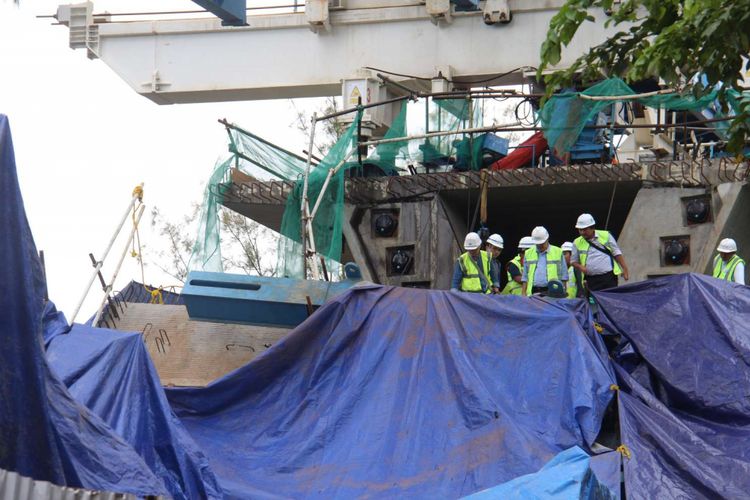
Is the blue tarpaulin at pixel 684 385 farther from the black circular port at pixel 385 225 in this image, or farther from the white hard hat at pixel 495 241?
the black circular port at pixel 385 225

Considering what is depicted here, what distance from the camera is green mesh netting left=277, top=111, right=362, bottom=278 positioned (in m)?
19.3

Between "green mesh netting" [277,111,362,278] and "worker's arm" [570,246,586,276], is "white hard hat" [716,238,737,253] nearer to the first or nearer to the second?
"worker's arm" [570,246,586,276]

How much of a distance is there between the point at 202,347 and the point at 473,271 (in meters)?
3.79

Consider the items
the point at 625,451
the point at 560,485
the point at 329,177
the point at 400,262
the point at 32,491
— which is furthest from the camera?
the point at 400,262

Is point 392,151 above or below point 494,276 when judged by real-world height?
above

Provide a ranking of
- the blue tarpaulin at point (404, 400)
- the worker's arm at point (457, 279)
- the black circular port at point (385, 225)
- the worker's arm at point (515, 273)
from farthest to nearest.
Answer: the black circular port at point (385, 225)
the worker's arm at point (515, 273)
the worker's arm at point (457, 279)
the blue tarpaulin at point (404, 400)

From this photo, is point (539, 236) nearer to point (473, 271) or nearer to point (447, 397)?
point (473, 271)

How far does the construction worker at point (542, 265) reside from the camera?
56.2 ft

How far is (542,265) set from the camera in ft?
56.7

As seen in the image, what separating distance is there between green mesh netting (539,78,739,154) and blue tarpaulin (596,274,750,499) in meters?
3.88

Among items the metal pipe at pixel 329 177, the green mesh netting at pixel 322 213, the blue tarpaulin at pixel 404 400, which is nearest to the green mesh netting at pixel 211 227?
the green mesh netting at pixel 322 213

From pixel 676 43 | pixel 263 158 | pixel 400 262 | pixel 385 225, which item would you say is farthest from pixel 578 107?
pixel 676 43

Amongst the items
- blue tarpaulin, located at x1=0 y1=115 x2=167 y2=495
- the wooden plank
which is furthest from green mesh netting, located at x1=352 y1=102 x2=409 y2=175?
blue tarpaulin, located at x1=0 y1=115 x2=167 y2=495

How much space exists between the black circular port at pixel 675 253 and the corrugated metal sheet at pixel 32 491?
532 inches
